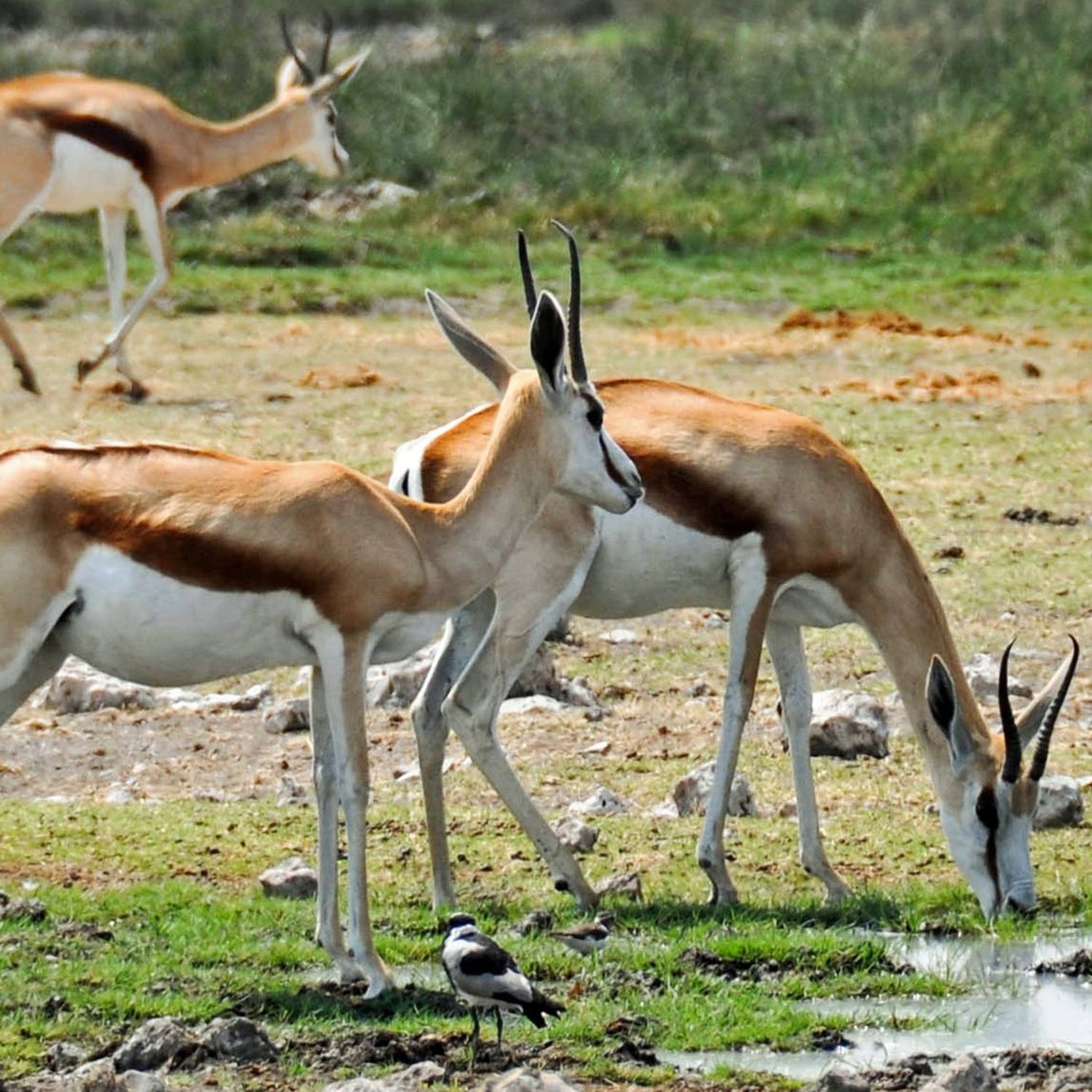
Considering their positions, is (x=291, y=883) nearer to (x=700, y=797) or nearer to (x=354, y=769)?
(x=354, y=769)

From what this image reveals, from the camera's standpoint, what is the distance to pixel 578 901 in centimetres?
701

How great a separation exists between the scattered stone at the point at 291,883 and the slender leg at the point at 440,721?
0.36 meters

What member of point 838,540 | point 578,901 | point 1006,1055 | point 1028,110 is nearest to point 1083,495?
point 838,540

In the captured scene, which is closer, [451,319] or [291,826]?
[451,319]

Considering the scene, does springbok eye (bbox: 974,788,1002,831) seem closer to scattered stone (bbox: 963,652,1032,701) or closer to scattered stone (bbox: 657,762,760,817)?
scattered stone (bbox: 657,762,760,817)

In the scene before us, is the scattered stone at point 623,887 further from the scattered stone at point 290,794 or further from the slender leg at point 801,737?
the scattered stone at point 290,794

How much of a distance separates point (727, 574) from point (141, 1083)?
9.65 ft

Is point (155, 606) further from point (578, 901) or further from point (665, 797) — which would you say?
point (665, 797)

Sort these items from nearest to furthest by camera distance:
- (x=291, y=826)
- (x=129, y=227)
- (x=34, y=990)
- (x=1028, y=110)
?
1. (x=34, y=990)
2. (x=291, y=826)
3. (x=129, y=227)
4. (x=1028, y=110)

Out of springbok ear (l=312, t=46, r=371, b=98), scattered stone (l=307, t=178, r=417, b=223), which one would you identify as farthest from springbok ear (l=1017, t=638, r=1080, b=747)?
scattered stone (l=307, t=178, r=417, b=223)

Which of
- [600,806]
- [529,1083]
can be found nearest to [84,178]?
[600,806]

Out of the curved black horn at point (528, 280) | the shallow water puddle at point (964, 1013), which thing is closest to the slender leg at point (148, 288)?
the curved black horn at point (528, 280)

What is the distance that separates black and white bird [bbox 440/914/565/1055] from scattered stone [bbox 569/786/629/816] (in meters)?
2.68

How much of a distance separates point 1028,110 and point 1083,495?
10.1 meters
